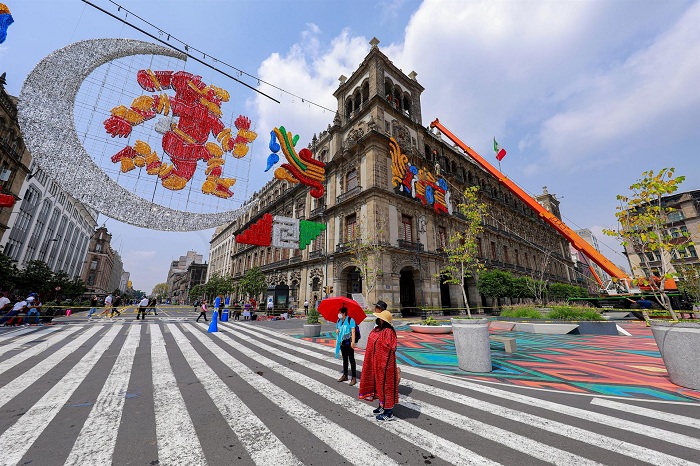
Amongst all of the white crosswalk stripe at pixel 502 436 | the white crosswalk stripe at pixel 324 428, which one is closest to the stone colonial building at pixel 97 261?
the white crosswalk stripe at pixel 324 428

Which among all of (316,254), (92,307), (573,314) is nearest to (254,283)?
(316,254)

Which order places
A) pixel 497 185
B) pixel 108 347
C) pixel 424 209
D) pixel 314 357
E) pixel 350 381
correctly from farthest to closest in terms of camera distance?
pixel 497 185
pixel 424 209
pixel 108 347
pixel 314 357
pixel 350 381

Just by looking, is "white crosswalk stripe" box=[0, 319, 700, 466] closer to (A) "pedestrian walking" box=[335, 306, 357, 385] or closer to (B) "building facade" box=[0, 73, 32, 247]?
(A) "pedestrian walking" box=[335, 306, 357, 385]

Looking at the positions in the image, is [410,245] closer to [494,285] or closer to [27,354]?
[494,285]

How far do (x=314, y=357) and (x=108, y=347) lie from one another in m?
6.83

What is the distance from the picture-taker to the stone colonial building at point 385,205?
74.8 feet

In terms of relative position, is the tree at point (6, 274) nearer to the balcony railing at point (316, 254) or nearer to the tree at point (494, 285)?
the balcony railing at point (316, 254)

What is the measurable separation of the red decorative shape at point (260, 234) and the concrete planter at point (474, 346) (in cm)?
1694

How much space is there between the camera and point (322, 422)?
11.7 ft

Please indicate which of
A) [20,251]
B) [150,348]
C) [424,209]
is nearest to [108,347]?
[150,348]

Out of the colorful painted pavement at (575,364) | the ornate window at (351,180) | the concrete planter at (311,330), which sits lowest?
the colorful painted pavement at (575,364)

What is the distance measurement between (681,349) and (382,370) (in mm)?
5579

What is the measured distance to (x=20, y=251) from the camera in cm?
2958

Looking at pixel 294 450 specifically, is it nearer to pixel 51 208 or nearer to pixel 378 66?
pixel 378 66
